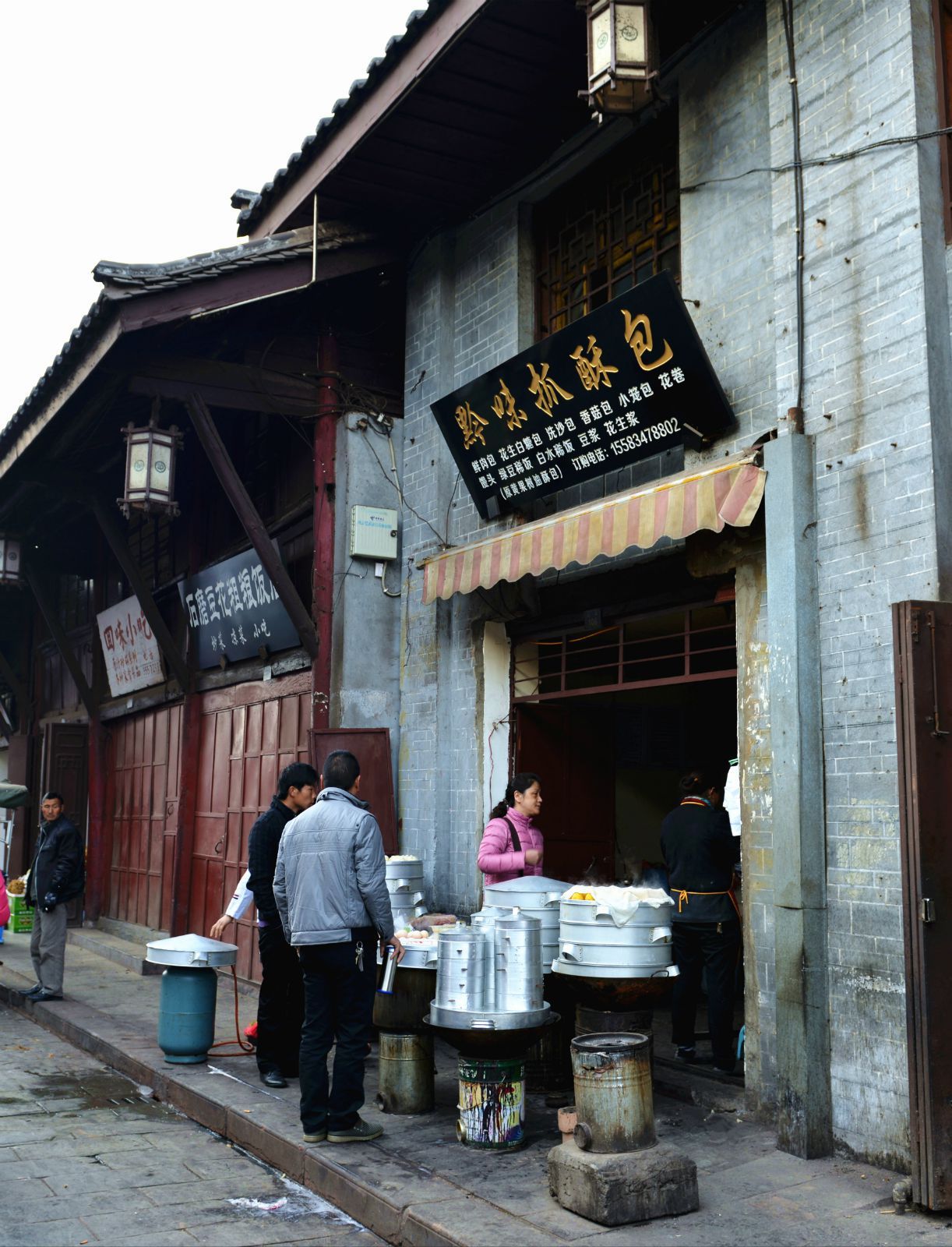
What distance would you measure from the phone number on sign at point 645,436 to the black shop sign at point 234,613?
3855 mm

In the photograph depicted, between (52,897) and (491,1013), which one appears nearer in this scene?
(491,1013)

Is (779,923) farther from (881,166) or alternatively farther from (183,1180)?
(881,166)

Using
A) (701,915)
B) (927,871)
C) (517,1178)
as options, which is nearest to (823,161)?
(927,871)

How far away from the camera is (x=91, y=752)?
1603 centimetres

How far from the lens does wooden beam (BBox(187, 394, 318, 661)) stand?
31.0 feet

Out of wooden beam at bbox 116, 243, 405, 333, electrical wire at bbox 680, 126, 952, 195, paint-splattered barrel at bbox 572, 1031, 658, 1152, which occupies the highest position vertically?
wooden beam at bbox 116, 243, 405, 333

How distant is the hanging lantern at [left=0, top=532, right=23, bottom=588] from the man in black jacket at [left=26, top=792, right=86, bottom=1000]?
5.26 metres

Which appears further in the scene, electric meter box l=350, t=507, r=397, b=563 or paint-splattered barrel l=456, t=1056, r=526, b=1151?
electric meter box l=350, t=507, r=397, b=563

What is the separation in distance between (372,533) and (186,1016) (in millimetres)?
4015

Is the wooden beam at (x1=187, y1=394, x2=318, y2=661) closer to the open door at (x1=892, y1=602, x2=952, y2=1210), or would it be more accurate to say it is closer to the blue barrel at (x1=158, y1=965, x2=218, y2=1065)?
the blue barrel at (x1=158, y1=965, x2=218, y2=1065)

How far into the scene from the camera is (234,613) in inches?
449

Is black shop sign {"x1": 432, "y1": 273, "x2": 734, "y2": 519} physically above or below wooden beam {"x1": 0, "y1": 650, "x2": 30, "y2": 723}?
above

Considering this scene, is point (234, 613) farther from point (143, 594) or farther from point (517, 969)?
point (517, 969)

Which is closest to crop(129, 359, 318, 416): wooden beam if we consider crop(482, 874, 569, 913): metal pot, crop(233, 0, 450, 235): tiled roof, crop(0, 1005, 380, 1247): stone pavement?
crop(233, 0, 450, 235): tiled roof
